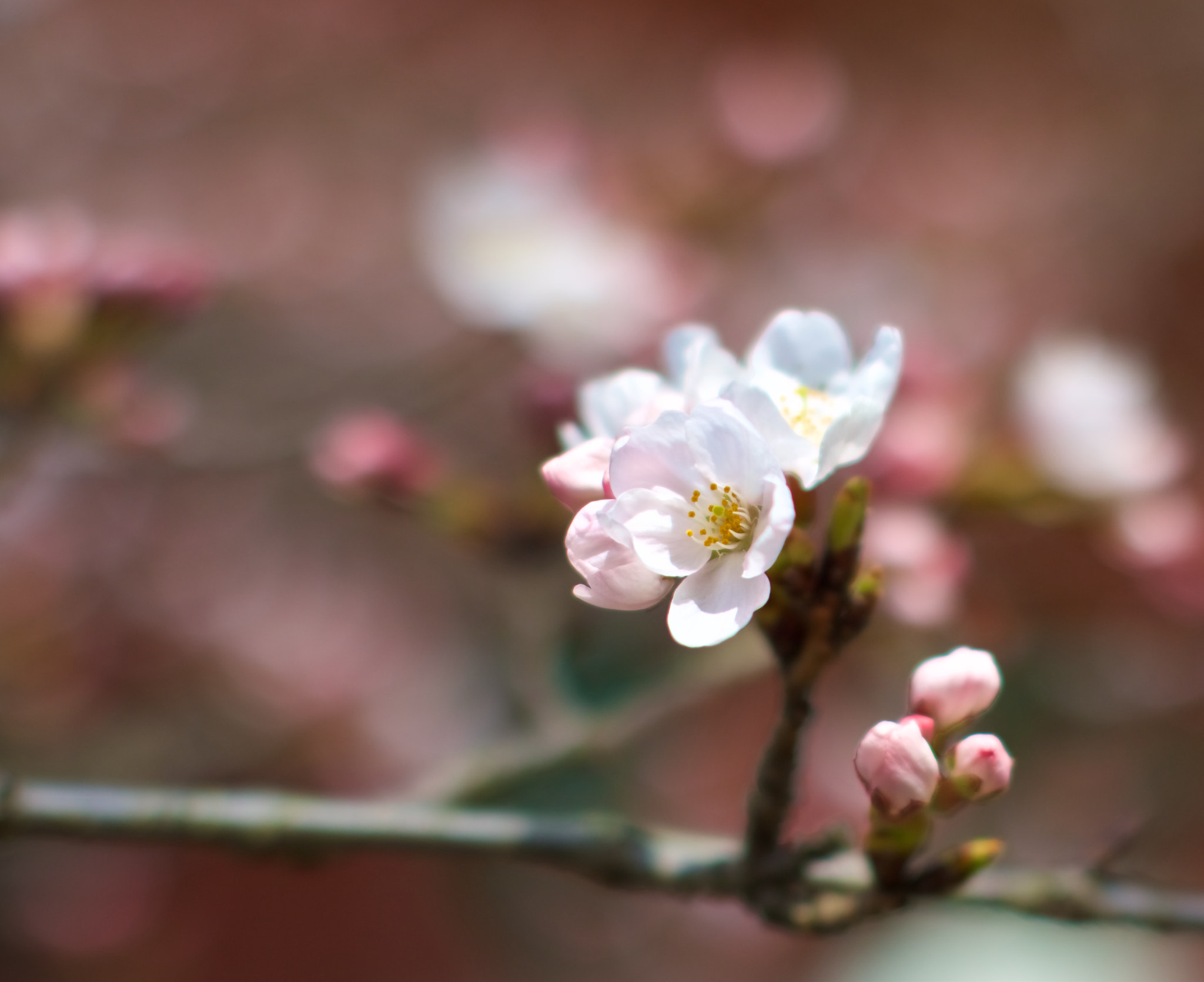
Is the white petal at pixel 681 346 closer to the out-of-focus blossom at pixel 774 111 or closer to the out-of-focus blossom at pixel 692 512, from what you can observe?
the out-of-focus blossom at pixel 692 512

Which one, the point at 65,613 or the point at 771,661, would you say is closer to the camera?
the point at 771,661

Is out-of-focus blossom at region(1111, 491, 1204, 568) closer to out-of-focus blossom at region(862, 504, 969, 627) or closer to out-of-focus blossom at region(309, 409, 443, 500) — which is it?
out-of-focus blossom at region(862, 504, 969, 627)

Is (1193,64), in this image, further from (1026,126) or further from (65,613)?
(65,613)

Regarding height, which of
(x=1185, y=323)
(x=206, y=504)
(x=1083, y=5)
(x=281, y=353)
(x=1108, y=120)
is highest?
(x=1083, y=5)

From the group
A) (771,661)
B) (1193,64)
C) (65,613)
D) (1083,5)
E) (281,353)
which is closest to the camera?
(771,661)

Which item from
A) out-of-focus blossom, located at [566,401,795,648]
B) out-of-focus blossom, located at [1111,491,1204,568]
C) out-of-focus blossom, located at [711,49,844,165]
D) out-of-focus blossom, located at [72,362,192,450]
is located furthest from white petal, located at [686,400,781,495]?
out-of-focus blossom, located at [711,49,844,165]

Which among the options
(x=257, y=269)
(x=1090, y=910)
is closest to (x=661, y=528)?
(x=1090, y=910)

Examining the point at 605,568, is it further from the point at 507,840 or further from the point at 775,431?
the point at 507,840
